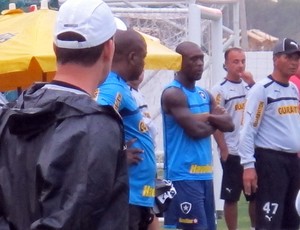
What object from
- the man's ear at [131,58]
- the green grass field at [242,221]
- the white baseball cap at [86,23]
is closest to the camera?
the white baseball cap at [86,23]

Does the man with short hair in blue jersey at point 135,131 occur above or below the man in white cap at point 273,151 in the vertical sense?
above

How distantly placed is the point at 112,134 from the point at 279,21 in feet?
170

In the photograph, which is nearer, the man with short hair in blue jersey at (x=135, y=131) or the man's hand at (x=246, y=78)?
the man with short hair in blue jersey at (x=135, y=131)

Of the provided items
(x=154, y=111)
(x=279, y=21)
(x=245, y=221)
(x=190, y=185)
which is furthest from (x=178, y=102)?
(x=279, y=21)

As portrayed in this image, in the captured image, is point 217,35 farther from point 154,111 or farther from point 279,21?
point 279,21

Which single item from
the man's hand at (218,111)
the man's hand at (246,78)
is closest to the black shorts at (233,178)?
the man's hand at (246,78)

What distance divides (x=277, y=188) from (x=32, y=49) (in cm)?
256

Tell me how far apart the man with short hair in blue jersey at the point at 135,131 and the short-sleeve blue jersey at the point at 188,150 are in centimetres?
205

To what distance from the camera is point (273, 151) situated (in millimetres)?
9094

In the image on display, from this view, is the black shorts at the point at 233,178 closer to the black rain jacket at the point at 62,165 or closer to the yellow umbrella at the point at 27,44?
the yellow umbrella at the point at 27,44

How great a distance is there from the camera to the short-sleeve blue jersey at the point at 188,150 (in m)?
8.57

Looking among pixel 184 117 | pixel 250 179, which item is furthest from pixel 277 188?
pixel 184 117

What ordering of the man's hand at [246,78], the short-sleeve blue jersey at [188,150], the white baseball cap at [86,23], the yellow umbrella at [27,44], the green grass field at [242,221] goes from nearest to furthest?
the white baseball cap at [86,23] → the yellow umbrella at [27,44] → the short-sleeve blue jersey at [188,150] → the man's hand at [246,78] → the green grass field at [242,221]

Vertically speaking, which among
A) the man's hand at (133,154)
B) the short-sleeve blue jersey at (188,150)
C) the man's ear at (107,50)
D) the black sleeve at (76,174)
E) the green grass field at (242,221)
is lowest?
the green grass field at (242,221)
